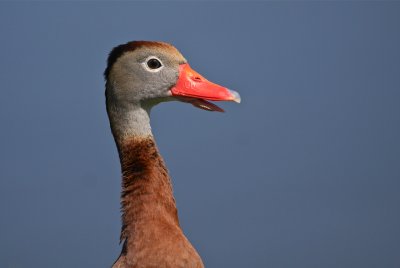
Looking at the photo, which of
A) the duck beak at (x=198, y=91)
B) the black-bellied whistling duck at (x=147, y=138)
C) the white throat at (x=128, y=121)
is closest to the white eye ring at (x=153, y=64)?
the black-bellied whistling duck at (x=147, y=138)

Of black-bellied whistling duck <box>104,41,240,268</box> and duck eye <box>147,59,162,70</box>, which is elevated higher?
duck eye <box>147,59,162,70</box>

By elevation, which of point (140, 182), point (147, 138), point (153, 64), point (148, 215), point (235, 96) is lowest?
point (148, 215)

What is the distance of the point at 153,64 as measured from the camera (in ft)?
15.8

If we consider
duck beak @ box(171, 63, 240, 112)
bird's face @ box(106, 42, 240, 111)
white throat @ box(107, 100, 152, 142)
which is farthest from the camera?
duck beak @ box(171, 63, 240, 112)

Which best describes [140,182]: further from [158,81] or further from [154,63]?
[154,63]

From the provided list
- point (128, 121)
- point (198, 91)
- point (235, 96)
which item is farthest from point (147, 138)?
point (235, 96)

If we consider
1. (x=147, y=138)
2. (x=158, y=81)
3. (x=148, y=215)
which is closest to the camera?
(x=148, y=215)

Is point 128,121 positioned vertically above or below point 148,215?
above

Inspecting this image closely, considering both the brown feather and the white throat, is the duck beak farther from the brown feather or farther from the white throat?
the brown feather

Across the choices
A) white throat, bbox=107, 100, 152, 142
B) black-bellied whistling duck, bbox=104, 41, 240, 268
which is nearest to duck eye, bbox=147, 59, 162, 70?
black-bellied whistling duck, bbox=104, 41, 240, 268

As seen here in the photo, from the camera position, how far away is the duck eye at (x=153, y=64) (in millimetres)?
4801

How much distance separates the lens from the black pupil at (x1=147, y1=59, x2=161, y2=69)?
4.80 m

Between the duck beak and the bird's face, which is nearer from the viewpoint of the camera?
the bird's face

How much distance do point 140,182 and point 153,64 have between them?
32.8 inches
